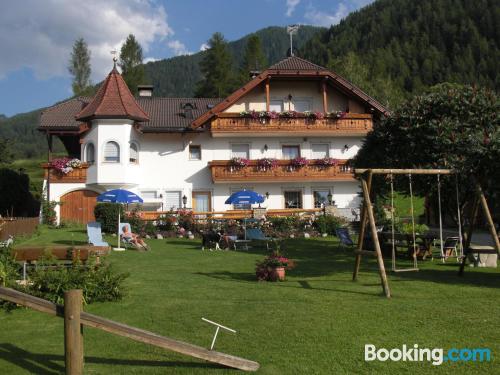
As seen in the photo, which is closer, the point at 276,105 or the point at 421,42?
the point at 276,105

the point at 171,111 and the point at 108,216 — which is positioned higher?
the point at 171,111

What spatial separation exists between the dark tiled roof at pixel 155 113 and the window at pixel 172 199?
376cm

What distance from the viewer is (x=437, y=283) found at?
34.4 feet

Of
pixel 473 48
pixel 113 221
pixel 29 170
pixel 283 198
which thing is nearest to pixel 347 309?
pixel 113 221

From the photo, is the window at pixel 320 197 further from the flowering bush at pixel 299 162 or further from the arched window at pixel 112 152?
the arched window at pixel 112 152

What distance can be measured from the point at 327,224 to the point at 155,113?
1360 centimetres

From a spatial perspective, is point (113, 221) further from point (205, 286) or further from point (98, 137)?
point (205, 286)

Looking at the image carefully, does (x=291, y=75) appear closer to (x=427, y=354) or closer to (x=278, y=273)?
(x=278, y=273)

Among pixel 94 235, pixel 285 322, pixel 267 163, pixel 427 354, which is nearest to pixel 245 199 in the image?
pixel 94 235

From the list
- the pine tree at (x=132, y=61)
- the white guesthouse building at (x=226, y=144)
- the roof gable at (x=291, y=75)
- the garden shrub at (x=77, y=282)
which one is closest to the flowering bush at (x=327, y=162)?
the white guesthouse building at (x=226, y=144)

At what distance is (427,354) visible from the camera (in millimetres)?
5867

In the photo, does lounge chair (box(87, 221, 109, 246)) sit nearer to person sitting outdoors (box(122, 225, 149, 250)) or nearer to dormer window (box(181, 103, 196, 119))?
person sitting outdoors (box(122, 225, 149, 250))

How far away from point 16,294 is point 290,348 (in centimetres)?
327

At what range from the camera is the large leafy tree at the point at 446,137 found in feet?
37.6
